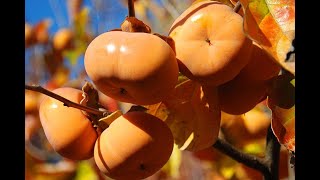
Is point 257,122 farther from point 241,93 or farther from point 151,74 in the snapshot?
point 151,74

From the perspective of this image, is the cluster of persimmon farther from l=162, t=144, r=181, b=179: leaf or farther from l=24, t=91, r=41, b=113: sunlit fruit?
l=24, t=91, r=41, b=113: sunlit fruit

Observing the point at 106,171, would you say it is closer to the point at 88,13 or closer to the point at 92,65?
the point at 92,65

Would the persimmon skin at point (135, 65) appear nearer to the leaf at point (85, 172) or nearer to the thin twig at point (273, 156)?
the thin twig at point (273, 156)

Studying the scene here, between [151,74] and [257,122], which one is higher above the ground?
[151,74]

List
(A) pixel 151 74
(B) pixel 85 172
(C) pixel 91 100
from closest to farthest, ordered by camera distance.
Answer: (A) pixel 151 74 < (C) pixel 91 100 < (B) pixel 85 172

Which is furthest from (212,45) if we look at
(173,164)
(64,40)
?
(64,40)

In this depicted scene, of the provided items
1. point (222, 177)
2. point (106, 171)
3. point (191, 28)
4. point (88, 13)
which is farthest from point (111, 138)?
point (88, 13)

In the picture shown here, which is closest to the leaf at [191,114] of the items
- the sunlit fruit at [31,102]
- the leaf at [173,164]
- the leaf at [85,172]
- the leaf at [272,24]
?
the leaf at [272,24]
